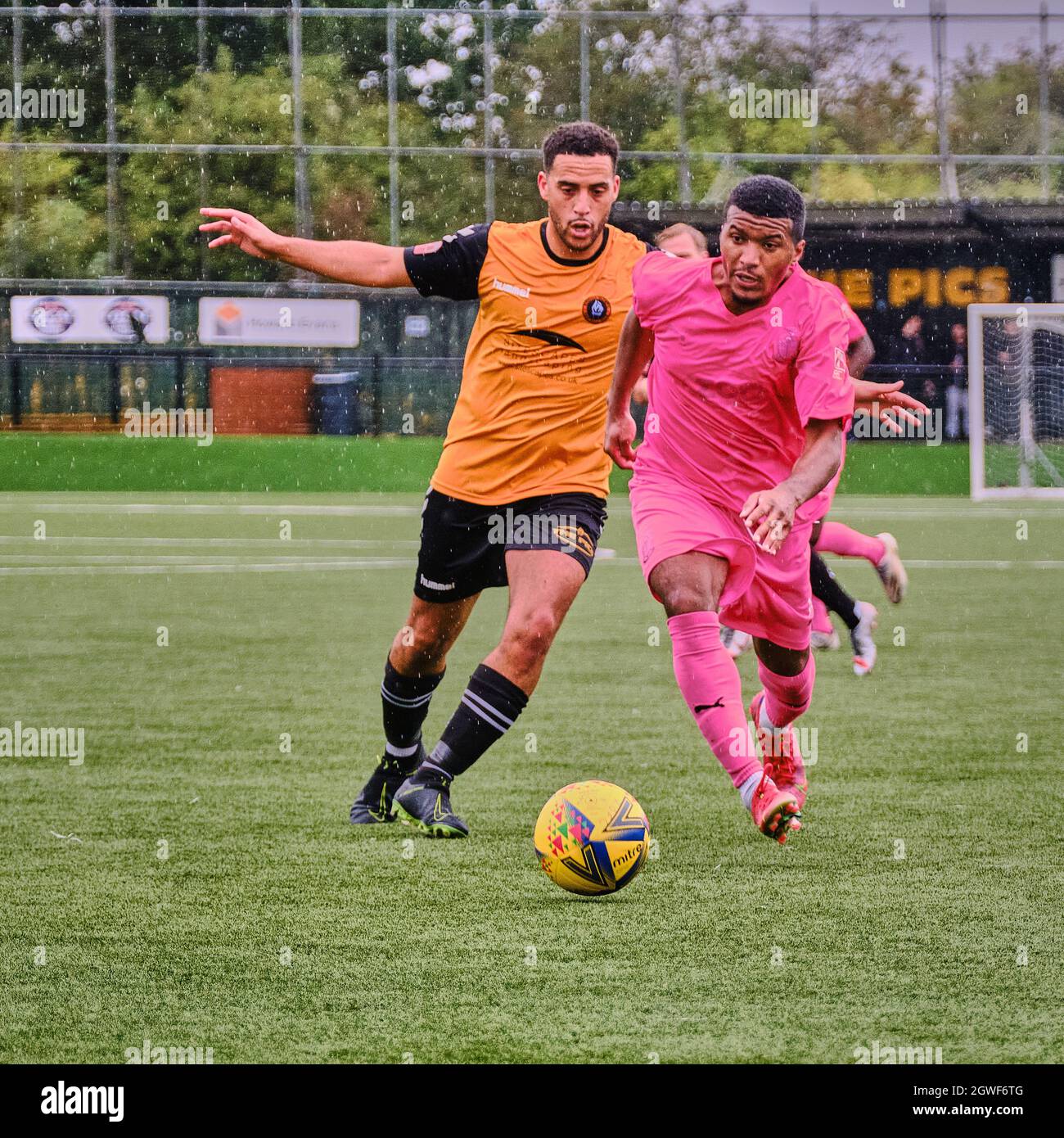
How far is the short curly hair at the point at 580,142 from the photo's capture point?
5922 millimetres

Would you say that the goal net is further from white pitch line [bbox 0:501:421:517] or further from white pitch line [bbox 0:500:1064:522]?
white pitch line [bbox 0:501:421:517]

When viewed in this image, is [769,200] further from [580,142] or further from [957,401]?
[957,401]

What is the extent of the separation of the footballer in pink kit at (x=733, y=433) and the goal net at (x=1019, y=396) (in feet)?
54.0

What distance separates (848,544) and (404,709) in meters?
3.83

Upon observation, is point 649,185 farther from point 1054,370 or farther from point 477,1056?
point 477,1056

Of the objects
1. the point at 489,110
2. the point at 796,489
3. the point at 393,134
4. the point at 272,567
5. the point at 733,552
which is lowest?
the point at 272,567

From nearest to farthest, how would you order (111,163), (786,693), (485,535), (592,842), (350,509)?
1. (592,842)
2. (485,535)
3. (786,693)
4. (350,509)
5. (111,163)

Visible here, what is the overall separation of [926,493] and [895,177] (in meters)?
4.95

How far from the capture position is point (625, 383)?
6.03 metres

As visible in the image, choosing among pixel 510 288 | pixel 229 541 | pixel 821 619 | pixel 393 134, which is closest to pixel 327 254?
pixel 510 288

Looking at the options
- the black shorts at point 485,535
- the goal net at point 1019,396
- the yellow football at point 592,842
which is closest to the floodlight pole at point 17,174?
the goal net at point 1019,396

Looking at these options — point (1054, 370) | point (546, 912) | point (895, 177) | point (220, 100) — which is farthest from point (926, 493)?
point (546, 912)

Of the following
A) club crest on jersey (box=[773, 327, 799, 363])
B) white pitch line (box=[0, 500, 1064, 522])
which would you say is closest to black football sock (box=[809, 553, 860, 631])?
club crest on jersey (box=[773, 327, 799, 363])

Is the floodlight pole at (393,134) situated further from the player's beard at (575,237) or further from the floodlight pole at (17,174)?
the player's beard at (575,237)
